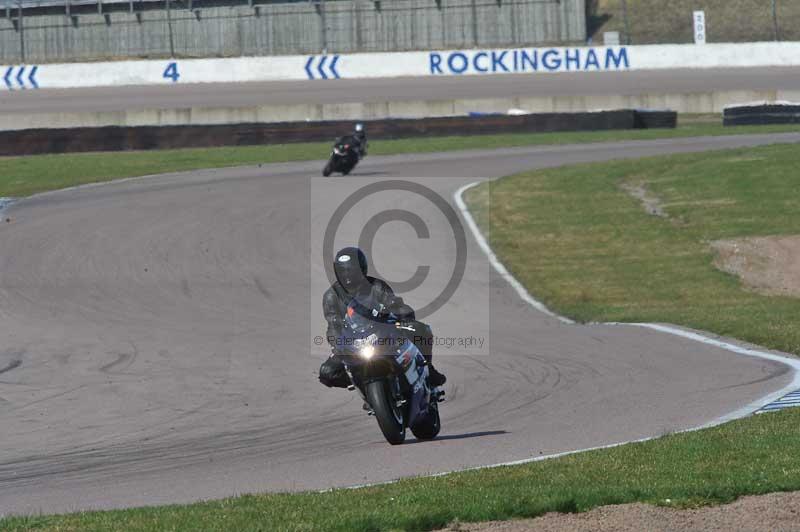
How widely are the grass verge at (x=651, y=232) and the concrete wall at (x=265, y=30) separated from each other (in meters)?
33.1

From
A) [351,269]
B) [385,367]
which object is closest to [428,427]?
[385,367]

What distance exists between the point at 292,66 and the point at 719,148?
29.3 metres

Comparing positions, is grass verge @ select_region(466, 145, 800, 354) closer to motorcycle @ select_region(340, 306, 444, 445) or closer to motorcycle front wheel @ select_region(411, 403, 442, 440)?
motorcycle front wheel @ select_region(411, 403, 442, 440)

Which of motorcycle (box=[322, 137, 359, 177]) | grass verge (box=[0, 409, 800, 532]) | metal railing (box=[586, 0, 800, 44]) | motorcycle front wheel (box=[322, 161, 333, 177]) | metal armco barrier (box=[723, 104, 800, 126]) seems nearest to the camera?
grass verge (box=[0, 409, 800, 532])

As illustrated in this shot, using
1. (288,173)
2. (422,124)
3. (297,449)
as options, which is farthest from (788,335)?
(422,124)

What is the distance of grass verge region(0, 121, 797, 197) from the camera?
113 ft

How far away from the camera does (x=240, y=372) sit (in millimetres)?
14078

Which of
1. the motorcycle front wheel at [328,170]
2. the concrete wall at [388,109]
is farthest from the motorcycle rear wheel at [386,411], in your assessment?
the concrete wall at [388,109]

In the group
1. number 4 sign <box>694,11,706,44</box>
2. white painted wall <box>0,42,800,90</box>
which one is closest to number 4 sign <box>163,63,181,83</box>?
white painted wall <box>0,42,800,90</box>

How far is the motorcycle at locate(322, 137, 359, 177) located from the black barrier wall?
1012 centimetres

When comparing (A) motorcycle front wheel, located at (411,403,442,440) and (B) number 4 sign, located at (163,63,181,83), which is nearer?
(A) motorcycle front wheel, located at (411,403,442,440)

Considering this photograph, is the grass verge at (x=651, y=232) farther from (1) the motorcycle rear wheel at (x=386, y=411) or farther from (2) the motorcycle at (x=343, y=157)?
(1) the motorcycle rear wheel at (x=386, y=411)

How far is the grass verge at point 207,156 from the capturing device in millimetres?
34469

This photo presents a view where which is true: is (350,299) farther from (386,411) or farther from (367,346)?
(386,411)
